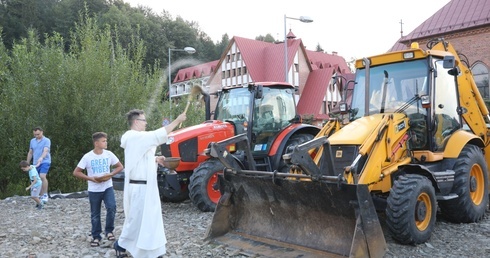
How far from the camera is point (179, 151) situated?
8750mm

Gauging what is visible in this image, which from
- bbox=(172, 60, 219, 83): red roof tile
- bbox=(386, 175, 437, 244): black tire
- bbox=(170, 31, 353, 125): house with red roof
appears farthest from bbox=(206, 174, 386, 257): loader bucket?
bbox=(172, 60, 219, 83): red roof tile

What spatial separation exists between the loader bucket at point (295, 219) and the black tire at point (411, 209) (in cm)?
57

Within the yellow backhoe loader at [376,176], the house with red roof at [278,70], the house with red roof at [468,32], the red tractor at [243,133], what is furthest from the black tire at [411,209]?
the house with red roof at [278,70]

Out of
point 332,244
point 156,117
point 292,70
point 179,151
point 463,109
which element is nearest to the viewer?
point 332,244

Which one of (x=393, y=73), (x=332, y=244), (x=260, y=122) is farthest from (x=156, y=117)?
(x=332, y=244)

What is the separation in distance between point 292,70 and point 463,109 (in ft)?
117

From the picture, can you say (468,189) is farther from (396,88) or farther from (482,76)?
(482,76)

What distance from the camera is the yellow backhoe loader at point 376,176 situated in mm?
5383

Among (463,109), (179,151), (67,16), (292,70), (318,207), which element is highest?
(67,16)

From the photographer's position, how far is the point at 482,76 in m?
30.5

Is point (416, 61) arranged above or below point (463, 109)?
above

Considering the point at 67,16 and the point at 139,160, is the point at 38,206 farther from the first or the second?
the point at 67,16

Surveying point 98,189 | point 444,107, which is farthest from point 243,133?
point 444,107

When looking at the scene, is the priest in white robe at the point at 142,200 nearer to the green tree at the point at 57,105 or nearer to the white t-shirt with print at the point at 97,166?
the white t-shirt with print at the point at 97,166
